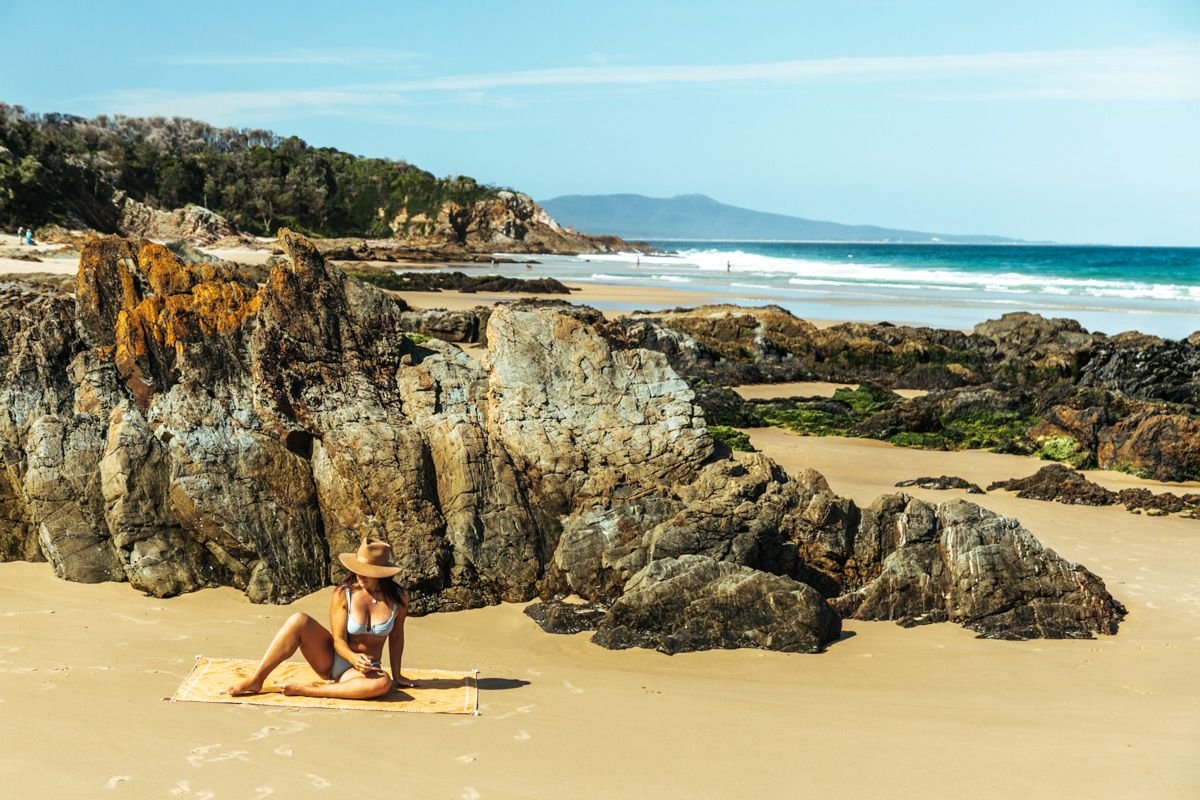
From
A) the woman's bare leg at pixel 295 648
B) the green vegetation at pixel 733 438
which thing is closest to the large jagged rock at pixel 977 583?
the woman's bare leg at pixel 295 648

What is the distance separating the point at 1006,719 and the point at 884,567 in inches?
78.5

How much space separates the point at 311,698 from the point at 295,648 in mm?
249

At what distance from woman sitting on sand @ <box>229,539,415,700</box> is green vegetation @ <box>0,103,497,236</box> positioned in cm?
4910

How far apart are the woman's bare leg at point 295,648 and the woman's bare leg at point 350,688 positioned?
11 centimetres

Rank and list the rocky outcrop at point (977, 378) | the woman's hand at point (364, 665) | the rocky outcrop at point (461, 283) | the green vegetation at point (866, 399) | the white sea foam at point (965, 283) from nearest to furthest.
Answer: the woman's hand at point (364, 665) < the rocky outcrop at point (977, 378) < the green vegetation at point (866, 399) < the rocky outcrop at point (461, 283) < the white sea foam at point (965, 283)

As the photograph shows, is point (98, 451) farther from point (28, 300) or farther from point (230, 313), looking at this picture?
point (28, 300)

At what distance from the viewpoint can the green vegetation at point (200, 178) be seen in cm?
5606

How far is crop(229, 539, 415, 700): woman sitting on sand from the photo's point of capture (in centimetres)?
572

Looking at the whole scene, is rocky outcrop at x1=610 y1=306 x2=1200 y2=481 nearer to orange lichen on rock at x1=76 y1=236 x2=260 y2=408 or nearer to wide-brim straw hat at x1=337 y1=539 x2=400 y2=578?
orange lichen on rock at x1=76 y1=236 x2=260 y2=408

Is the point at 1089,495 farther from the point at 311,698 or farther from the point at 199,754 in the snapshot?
the point at 199,754

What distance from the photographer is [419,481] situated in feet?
26.2

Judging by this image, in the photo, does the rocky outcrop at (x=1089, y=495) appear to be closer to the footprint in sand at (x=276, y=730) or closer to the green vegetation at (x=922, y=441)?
the green vegetation at (x=922, y=441)

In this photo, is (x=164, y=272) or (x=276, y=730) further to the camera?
(x=164, y=272)

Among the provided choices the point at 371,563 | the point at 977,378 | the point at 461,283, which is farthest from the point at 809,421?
the point at 461,283
